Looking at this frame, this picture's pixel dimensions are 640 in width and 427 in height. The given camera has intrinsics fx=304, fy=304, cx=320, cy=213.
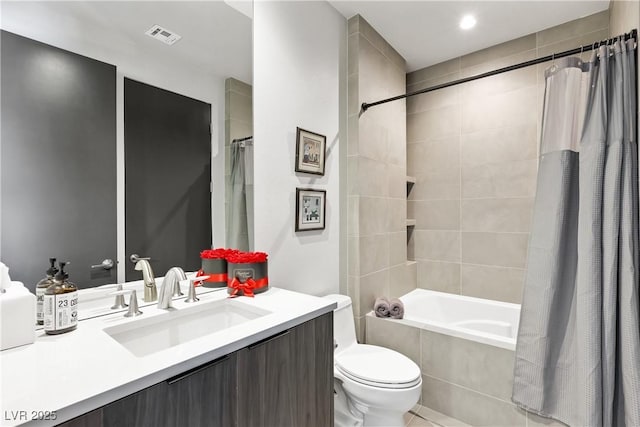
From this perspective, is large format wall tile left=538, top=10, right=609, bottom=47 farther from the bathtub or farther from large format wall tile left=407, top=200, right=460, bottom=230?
the bathtub

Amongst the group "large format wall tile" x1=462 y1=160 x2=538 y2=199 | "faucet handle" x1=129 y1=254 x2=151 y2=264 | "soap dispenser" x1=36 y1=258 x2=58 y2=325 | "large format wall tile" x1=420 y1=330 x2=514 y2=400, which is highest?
"large format wall tile" x1=462 y1=160 x2=538 y2=199

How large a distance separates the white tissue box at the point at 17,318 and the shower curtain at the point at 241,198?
816 mm

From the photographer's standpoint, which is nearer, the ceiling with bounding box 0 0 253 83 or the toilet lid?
the ceiling with bounding box 0 0 253 83

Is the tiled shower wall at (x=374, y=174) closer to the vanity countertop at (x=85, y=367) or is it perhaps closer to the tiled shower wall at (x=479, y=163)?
the tiled shower wall at (x=479, y=163)

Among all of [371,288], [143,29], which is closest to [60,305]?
[143,29]

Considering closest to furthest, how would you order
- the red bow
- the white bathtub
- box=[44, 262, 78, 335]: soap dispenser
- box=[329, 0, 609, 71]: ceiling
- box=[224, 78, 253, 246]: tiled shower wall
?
box=[44, 262, 78, 335]: soap dispenser
the red bow
box=[224, 78, 253, 246]: tiled shower wall
box=[329, 0, 609, 71]: ceiling
the white bathtub

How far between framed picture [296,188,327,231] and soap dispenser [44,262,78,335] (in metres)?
1.15

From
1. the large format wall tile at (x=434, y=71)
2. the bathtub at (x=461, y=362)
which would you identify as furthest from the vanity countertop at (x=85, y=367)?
the large format wall tile at (x=434, y=71)

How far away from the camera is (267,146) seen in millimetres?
1706

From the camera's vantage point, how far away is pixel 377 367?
1714mm

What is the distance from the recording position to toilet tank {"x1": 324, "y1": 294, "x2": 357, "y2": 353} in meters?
1.92

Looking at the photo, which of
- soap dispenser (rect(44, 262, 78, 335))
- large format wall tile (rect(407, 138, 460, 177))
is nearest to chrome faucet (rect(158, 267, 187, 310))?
soap dispenser (rect(44, 262, 78, 335))

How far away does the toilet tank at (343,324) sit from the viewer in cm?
192

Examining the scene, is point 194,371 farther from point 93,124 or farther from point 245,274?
point 93,124
